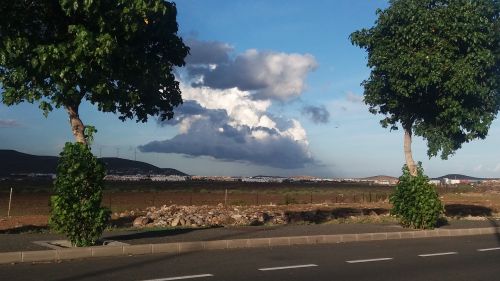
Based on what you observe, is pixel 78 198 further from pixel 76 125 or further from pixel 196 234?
pixel 196 234

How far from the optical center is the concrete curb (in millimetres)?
11172

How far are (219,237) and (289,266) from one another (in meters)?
4.18

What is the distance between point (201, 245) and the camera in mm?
13531

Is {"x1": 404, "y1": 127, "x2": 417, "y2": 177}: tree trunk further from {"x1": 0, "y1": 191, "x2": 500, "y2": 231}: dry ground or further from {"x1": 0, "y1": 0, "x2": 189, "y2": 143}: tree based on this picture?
{"x1": 0, "y1": 0, "x2": 189, "y2": 143}: tree

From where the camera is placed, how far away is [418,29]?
779 inches

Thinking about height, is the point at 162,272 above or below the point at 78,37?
below

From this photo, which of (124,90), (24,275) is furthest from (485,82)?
(24,275)

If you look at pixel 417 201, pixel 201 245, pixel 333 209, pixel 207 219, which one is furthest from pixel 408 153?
pixel 333 209

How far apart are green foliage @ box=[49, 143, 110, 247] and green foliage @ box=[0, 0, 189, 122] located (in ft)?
4.43

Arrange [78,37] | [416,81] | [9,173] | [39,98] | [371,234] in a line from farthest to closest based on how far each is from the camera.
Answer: [9,173] → [416,81] → [371,234] → [39,98] → [78,37]

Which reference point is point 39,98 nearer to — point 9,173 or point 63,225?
point 63,225

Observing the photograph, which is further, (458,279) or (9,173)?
(9,173)

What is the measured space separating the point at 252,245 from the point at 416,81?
856 cm

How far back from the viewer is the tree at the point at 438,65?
19422 mm
